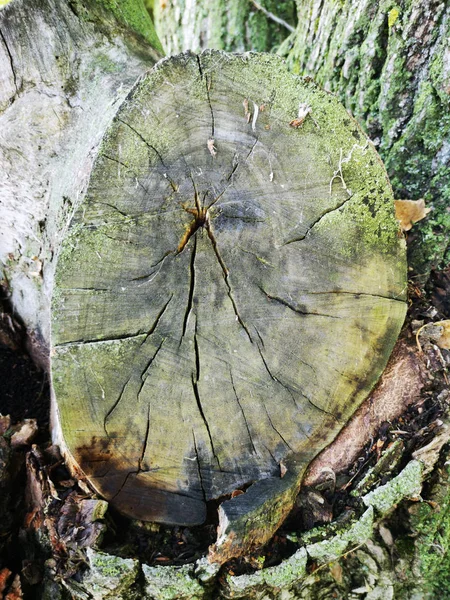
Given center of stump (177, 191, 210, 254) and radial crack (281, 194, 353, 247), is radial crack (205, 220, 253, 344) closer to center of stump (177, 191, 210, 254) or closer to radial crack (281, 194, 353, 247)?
center of stump (177, 191, 210, 254)

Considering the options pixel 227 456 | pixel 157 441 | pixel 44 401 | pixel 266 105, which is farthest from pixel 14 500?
pixel 266 105

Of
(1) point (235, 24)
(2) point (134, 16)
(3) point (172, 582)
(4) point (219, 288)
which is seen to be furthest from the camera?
(1) point (235, 24)

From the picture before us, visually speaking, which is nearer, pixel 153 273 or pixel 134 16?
pixel 153 273

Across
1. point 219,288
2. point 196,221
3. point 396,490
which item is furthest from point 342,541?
point 196,221

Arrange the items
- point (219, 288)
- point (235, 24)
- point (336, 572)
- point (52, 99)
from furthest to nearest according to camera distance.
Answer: point (235, 24)
point (52, 99)
point (336, 572)
point (219, 288)

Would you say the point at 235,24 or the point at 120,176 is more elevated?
the point at 235,24

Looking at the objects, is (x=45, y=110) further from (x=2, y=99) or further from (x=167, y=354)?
(x=167, y=354)

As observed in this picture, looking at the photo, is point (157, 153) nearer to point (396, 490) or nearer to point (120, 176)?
point (120, 176)
